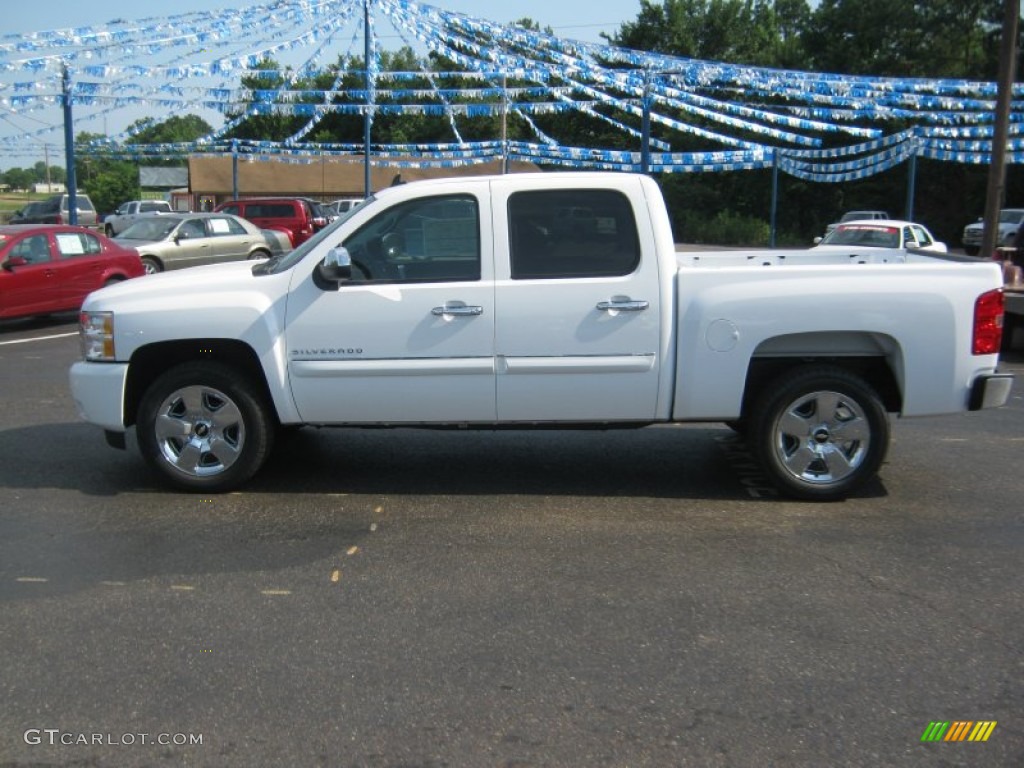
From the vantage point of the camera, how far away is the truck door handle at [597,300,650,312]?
19.0ft

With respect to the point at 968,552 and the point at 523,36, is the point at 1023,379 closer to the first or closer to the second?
the point at 968,552

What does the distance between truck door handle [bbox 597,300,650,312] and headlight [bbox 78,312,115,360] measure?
300 centimetres

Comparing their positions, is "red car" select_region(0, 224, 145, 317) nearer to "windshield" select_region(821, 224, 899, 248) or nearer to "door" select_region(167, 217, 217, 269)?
"door" select_region(167, 217, 217, 269)

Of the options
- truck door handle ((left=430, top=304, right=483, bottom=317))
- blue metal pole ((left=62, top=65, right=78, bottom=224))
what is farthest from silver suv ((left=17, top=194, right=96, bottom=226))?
truck door handle ((left=430, top=304, right=483, bottom=317))

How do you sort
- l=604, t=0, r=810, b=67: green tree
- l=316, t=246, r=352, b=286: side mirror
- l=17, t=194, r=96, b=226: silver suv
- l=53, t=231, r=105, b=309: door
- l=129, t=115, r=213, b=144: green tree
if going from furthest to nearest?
l=129, t=115, r=213, b=144: green tree < l=604, t=0, r=810, b=67: green tree < l=17, t=194, r=96, b=226: silver suv < l=53, t=231, r=105, b=309: door < l=316, t=246, r=352, b=286: side mirror

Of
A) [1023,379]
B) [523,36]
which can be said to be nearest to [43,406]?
[1023,379]

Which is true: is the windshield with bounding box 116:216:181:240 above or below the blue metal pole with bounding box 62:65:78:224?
below

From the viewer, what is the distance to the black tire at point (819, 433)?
590 cm

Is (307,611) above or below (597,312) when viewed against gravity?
below

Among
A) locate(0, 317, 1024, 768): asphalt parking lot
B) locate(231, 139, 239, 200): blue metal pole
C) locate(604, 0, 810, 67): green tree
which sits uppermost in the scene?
Result: locate(604, 0, 810, 67): green tree

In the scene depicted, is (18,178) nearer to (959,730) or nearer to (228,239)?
(228,239)

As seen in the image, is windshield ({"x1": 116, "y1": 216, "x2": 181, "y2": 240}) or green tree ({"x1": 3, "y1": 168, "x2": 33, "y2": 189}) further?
green tree ({"x1": 3, "y1": 168, "x2": 33, "y2": 189})

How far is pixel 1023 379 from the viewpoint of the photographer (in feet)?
36.2

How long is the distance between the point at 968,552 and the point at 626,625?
2135 millimetres
